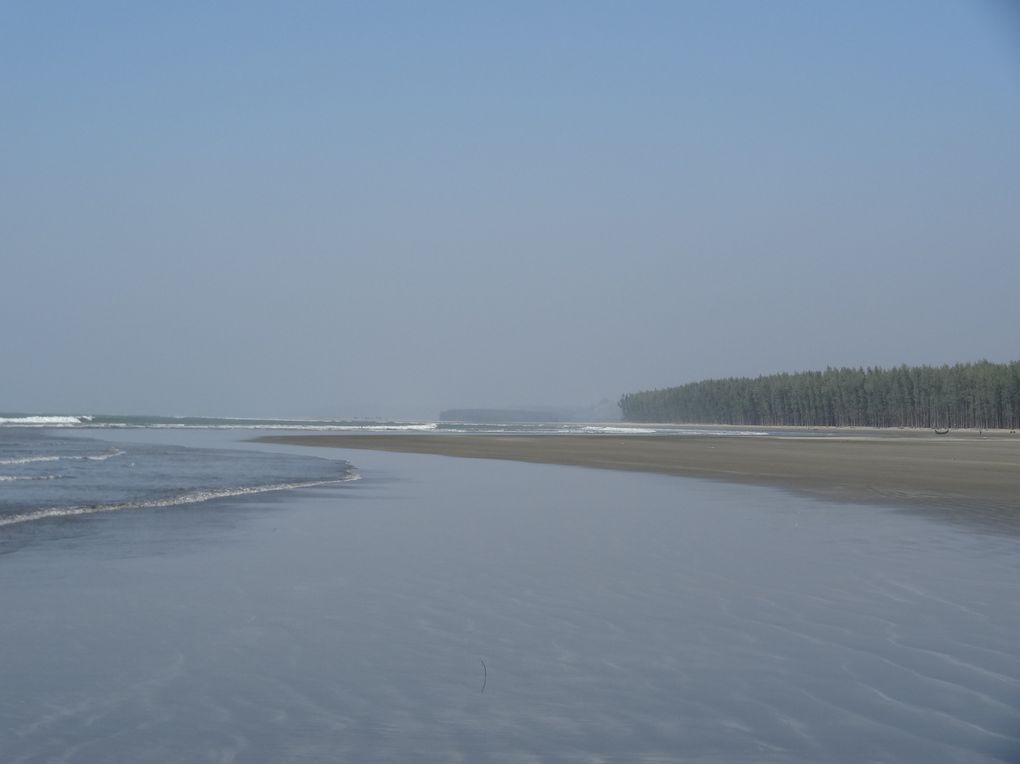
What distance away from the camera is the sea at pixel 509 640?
5520 mm

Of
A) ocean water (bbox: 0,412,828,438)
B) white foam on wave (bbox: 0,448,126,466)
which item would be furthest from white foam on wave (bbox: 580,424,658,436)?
white foam on wave (bbox: 0,448,126,466)

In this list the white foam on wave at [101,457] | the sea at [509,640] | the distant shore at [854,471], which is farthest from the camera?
the white foam on wave at [101,457]

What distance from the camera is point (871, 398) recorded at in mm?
123500

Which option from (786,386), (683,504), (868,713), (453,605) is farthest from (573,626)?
(786,386)

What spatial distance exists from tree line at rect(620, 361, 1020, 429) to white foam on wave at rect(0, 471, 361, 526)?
96435 millimetres

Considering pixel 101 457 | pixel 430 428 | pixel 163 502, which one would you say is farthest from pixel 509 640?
pixel 430 428

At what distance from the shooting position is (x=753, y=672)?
22.4 ft

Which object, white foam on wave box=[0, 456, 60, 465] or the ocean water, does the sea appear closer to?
white foam on wave box=[0, 456, 60, 465]

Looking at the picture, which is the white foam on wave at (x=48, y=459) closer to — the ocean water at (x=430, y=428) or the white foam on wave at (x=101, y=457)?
the white foam on wave at (x=101, y=457)

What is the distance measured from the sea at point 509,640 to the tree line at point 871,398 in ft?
329

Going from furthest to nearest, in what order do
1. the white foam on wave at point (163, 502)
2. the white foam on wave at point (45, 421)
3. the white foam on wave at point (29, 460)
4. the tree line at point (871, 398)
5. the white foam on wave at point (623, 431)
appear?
the white foam on wave at point (45, 421) → the tree line at point (871, 398) → the white foam on wave at point (623, 431) → the white foam on wave at point (29, 460) → the white foam on wave at point (163, 502)

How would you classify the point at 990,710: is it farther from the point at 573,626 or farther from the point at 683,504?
the point at 683,504

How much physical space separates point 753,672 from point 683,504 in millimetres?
12140

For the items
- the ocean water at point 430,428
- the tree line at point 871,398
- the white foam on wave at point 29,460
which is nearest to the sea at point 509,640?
the white foam on wave at point 29,460
